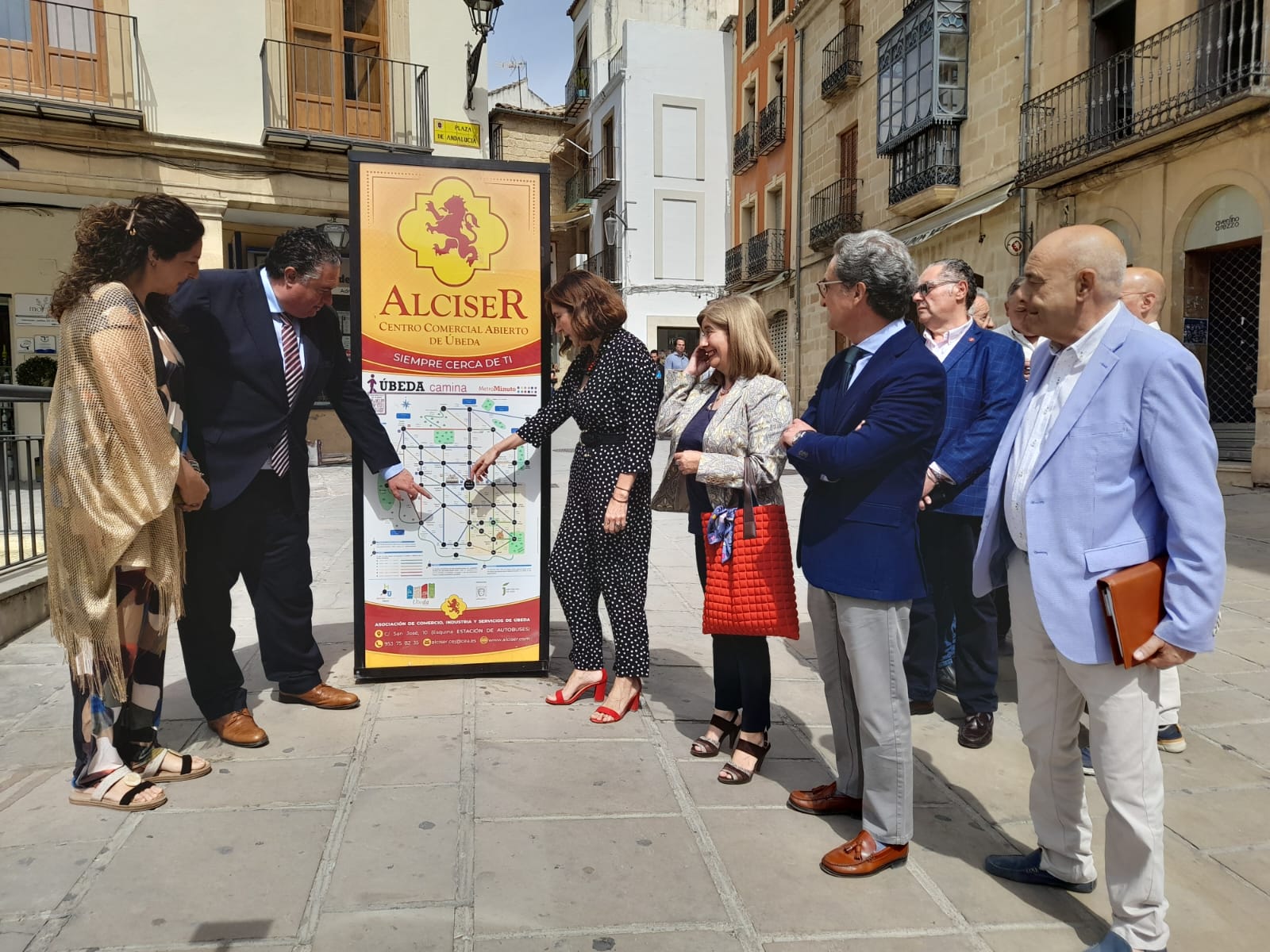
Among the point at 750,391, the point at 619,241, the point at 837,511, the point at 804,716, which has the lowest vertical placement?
the point at 804,716

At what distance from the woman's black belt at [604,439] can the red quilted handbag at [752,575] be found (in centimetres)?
77

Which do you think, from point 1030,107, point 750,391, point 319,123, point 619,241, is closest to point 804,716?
point 750,391

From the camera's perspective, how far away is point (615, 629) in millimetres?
4008

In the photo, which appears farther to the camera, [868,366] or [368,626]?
[368,626]

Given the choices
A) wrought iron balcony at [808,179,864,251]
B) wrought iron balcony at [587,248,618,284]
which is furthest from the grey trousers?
wrought iron balcony at [587,248,618,284]

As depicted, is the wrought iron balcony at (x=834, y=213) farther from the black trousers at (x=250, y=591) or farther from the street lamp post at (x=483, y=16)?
the black trousers at (x=250, y=591)

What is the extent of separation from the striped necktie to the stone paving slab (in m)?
1.04

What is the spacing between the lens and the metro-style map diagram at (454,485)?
4211 millimetres

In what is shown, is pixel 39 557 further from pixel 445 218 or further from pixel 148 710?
pixel 445 218

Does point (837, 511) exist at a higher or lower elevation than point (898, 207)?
lower

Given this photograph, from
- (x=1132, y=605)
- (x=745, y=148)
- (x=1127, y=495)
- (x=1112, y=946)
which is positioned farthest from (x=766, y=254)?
(x=1112, y=946)

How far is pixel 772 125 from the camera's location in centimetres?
2420

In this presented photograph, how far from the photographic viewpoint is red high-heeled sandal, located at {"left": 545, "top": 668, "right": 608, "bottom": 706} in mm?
4078

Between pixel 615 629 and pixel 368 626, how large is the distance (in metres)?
1.14
